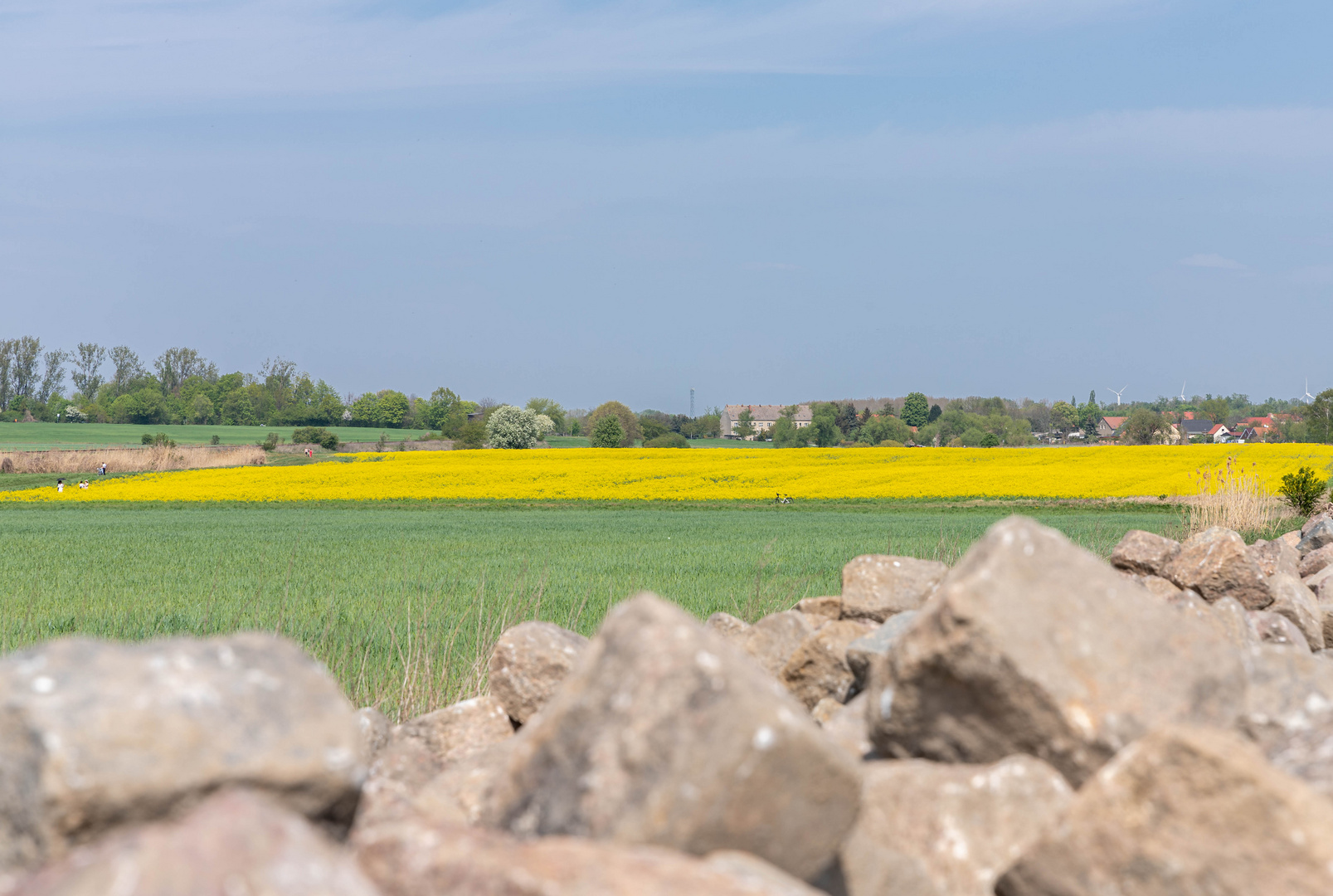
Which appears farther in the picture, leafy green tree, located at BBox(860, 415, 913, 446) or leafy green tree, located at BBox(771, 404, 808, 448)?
leafy green tree, located at BBox(860, 415, 913, 446)

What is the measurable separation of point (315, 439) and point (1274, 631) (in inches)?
3697

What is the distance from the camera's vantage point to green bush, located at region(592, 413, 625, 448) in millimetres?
84938

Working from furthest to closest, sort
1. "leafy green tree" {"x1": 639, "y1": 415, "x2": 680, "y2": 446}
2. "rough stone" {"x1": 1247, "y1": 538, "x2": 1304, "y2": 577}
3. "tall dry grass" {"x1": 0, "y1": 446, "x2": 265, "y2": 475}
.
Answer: "leafy green tree" {"x1": 639, "y1": 415, "x2": 680, "y2": 446} → "tall dry grass" {"x1": 0, "y1": 446, "x2": 265, "y2": 475} → "rough stone" {"x1": 1247, "y1": 538, "x2": 1304, "y2": 577}

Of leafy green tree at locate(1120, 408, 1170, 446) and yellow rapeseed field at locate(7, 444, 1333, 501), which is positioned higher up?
leafy green tree at locate(1120, 408, 1170, 446)

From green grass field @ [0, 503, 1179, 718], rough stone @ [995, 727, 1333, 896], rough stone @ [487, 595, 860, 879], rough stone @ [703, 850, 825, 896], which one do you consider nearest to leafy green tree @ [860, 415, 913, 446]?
green grass field @ [0, 503, 1179, 718]

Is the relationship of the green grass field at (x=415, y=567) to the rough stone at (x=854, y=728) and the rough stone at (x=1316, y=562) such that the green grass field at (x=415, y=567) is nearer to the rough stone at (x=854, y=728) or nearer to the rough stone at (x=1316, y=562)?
the rough stone at (x=1316, y=562)

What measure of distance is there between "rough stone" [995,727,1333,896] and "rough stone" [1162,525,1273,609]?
4.36 meters

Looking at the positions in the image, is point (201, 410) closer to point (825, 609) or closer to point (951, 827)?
point (825, 609)

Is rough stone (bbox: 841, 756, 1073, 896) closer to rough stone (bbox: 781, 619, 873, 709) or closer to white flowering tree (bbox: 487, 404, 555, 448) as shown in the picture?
rough stone (bbox: 781, 619, 873, 709)

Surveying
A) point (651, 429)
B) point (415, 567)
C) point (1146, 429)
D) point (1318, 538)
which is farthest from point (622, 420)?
point (1318, 538)

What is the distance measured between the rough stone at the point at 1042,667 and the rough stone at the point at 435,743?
1.74m

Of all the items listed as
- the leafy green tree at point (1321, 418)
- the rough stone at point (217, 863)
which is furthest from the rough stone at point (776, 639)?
the leafy green tree at point (1321, 418)

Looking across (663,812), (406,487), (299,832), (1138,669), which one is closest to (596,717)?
(663,812)

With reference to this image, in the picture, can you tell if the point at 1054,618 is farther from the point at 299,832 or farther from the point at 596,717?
the point at 299,832
